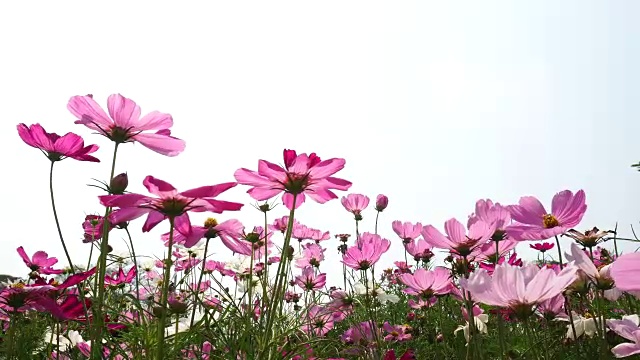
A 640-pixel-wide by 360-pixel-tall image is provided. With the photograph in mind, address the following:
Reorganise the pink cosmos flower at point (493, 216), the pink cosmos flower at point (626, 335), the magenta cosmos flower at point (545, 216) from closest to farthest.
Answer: the pink cosmos flower at point (626, 335)
the magenta cosmos flower at point (545, 216)
the pink cosmos flower at point (493, 216)

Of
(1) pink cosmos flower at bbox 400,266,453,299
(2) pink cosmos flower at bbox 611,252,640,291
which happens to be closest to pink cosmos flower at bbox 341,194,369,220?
(1) pink cosmos flower at bbox 400,266,453,299

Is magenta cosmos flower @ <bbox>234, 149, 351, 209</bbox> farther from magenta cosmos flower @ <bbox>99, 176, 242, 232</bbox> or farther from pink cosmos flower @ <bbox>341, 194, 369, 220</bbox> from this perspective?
pink cosmos flower @ <bbox>341, 194, 369, 220</bbox>

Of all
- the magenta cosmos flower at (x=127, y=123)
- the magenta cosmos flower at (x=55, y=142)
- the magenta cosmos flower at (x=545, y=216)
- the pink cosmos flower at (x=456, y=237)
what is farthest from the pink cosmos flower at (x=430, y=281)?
the magenta cosmos flower at (x=55, y=142)

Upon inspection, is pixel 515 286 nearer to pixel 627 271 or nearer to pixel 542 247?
pixel 627 271

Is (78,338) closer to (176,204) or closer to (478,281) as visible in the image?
(176,204)

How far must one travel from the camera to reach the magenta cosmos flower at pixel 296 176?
0.96 m

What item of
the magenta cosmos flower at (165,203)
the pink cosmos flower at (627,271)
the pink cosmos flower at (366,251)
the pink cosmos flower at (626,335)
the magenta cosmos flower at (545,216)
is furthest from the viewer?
the pink cosmos flower at (366,251)

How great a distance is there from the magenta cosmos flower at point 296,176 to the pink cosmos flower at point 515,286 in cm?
28

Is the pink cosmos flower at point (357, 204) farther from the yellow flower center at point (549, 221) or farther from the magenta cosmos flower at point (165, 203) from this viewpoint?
the magenta cosmos flower at point (165, 203)

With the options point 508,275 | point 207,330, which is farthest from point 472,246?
point 207,330

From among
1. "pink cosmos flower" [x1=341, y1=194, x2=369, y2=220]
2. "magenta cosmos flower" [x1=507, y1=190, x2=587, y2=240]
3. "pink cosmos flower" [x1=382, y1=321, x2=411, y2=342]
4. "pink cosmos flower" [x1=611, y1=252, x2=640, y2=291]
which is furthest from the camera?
"pink cosmos flower" [x1=341, y1=194, x2=369, y2=220]

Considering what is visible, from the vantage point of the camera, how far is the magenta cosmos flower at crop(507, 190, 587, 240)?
1076mm

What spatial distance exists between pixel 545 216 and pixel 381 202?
5.48 feet

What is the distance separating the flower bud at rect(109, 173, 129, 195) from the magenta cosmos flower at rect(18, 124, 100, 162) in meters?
0.16
